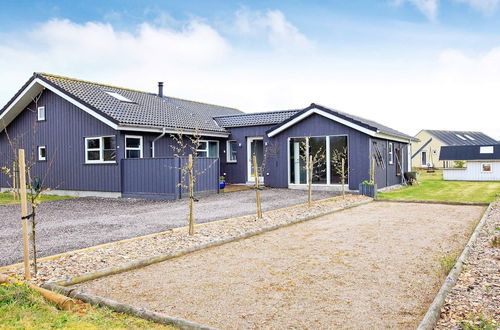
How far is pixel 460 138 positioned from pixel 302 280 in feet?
184

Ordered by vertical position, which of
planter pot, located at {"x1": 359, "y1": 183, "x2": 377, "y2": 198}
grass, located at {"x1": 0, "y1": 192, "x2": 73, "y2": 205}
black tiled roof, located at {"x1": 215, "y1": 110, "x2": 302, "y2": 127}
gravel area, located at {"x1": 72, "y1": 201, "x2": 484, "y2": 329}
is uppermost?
black tiled roof, located at {"x1": 215, "y1": 110, "x2": 302, "y2": 127}

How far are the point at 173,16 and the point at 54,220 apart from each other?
31.9 feet

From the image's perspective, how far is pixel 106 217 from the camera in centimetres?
1073

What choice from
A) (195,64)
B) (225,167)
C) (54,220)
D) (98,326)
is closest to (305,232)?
(98,326)

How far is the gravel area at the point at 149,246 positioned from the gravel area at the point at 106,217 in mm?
658

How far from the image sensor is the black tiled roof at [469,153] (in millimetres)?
26766

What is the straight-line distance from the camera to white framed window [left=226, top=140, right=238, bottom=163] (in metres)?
21.6

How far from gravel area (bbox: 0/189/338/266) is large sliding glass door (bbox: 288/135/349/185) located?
1.40m

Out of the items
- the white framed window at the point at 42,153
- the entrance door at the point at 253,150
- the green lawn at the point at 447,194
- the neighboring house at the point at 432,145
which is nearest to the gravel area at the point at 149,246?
the green lawn at the point at 447,194

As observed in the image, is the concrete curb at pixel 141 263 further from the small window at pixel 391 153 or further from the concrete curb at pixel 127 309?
the small window at pixel 391 153

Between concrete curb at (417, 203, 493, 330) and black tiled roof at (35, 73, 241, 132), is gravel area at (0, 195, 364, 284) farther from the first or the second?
black tiled roof at (35, 73, 241, 132)

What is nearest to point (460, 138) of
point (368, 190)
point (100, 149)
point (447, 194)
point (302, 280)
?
point (447, 194)

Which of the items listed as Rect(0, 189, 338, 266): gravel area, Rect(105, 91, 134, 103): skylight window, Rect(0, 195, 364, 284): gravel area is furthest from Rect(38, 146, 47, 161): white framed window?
Rect(0, 195, 364, 284): gravel area

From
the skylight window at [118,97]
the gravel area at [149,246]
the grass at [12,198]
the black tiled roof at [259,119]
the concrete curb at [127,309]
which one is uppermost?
the skylight window at [118,97]
